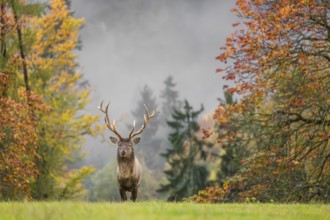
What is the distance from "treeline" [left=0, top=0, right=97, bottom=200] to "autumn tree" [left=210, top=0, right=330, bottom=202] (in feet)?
23.4

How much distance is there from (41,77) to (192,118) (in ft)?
50.2

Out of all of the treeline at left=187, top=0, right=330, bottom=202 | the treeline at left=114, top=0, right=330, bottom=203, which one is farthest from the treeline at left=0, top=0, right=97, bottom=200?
the treeline at left=187, top=0, right=330, bottom=202

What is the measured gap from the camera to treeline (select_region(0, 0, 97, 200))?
18.5 metres

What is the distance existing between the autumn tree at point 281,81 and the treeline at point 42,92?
7.12 metres

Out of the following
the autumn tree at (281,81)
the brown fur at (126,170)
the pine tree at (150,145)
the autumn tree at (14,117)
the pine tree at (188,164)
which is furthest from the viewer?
the pine tree at (150,145)

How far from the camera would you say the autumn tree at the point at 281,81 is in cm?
1543

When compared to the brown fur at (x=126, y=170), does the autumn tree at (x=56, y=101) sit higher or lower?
higher

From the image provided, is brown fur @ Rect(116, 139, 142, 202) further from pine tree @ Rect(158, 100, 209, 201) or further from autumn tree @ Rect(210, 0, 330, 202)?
pine tree @ Rect(158, 100, 209, 201)

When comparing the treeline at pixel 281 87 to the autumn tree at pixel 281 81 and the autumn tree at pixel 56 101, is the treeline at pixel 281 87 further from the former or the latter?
the autumn tree at pixel 56 101

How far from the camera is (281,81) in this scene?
17.6 meters

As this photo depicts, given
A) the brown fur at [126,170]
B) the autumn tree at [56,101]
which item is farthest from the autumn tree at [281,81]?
the autumn tree at [56,101]

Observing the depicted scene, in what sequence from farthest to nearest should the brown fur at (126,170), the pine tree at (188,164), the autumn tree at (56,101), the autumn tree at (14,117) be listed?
the pine tree at (188,164) → the autumn tree at (56,101) → the autumn tree at (14,117) → the brown fur at (126,170)

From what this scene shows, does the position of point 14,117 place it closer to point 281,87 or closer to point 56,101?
point 56,101

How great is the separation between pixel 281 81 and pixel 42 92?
37.5 feet
